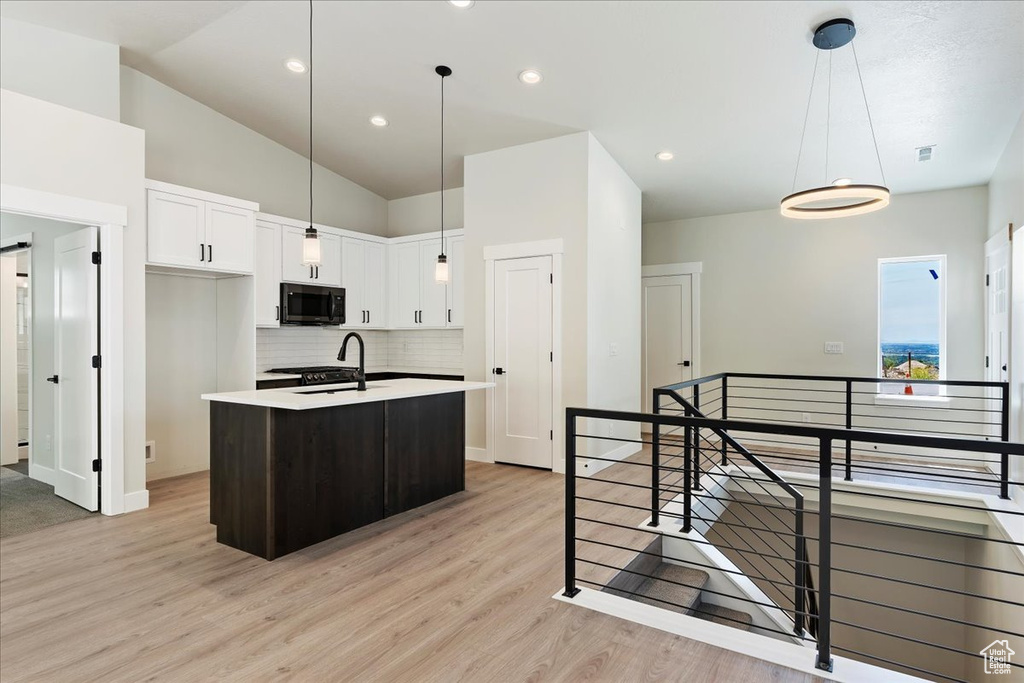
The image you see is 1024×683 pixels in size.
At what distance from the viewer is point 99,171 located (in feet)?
13.4

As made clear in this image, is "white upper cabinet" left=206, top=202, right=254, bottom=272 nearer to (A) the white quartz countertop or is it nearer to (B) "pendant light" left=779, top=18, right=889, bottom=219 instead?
(A) the white quartz countertop

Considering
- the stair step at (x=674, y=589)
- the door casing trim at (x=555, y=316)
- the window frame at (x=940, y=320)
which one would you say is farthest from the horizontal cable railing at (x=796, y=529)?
the window frame at (x=940, y=320)

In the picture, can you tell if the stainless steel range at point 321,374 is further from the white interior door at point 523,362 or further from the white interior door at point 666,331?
the white interior door at point 666,331

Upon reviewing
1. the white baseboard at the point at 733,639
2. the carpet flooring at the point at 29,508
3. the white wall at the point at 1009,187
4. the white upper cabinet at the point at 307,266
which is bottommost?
the carpet flooring at the point at 29,508

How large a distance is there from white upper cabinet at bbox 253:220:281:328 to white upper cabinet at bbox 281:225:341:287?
0.08 metres

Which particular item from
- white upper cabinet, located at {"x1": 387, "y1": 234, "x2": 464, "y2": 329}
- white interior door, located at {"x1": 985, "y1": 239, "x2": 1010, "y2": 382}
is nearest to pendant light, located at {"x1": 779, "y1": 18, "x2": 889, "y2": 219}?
white interior door, located at {"x1": 985, "y1": 239, "x2": 1010, "y2": 382}

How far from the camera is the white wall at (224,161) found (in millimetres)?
5008

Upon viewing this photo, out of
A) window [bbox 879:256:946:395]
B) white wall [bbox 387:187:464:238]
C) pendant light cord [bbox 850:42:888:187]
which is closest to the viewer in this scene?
pendant light cord [bbox 850:42:888:187]

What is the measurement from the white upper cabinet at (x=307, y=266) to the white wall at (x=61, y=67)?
1718 mm

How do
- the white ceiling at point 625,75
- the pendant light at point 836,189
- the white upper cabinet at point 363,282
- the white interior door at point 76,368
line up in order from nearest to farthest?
the pendant light at point 836,189, the white ceiling at point 625,75, the white interior door at point 76,368, the white upper cabinet at point 363,282

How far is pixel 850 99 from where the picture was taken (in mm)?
4148

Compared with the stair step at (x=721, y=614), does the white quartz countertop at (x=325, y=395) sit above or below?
above

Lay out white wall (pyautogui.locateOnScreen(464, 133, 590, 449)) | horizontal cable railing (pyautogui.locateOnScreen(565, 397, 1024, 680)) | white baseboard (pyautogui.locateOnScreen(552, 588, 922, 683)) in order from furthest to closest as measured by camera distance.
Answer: white wall (pyautogui.locateOnScreen(464, 133, 590, 449)) → horizontal cable railing (pyautogui.locateOnScreen(565, 397, 1024, 680)) → white baseboard (pyautogui.locateOnScreen(552, 588, 922, 683))

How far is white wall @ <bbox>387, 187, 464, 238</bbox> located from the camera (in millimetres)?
6613
